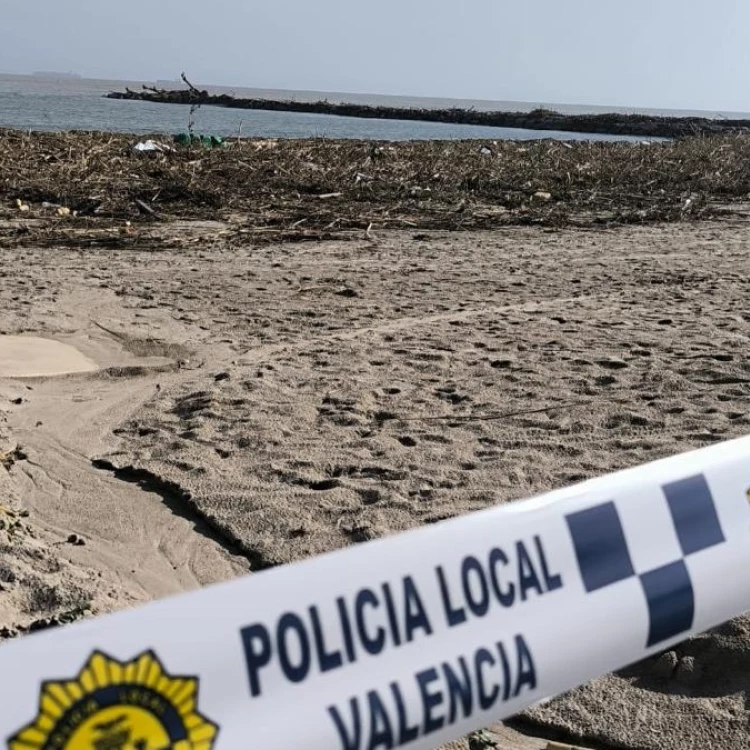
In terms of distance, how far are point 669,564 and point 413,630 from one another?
867 millimetres

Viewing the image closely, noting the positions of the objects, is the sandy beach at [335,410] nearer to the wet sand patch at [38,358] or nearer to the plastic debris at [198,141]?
the wet sand patch at [38,358]

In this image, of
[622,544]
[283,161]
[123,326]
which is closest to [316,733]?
[622,544]

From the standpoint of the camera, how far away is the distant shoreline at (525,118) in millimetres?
77438

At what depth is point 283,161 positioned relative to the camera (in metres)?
20.5

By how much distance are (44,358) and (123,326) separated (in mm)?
1137

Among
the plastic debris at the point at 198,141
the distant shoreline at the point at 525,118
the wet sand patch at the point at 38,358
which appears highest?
the distant shoreline at the point at 525,118

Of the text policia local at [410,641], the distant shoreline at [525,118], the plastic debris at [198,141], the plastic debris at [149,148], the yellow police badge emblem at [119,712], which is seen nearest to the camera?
the yellow police badge emblem at [119,712]

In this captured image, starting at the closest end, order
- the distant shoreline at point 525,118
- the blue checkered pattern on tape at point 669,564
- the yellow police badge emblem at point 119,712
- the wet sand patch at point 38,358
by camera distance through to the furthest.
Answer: the yellow police badge emblem at point 119,712 → the blue checkered pattern on tape at point 669,564 → the wet sand patch at point 38,358 → the distant shoreline at point 525,118

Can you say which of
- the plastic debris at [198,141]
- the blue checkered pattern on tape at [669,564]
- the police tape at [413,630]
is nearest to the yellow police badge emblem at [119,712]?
the police tape at [413,630]

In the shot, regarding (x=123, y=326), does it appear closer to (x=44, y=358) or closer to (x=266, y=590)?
(x=44, y=358)

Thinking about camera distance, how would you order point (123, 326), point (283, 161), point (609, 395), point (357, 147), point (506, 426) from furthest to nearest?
point (357, 147) < point (283, 161) < point (123, 326) < point (609, 395) < point (506, 426)

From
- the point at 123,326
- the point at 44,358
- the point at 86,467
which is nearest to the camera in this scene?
the point at 86,467

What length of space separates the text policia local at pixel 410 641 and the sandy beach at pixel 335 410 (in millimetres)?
1017

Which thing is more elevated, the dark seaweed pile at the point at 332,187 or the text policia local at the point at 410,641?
the dark seaweed pile at the point at 332,187
